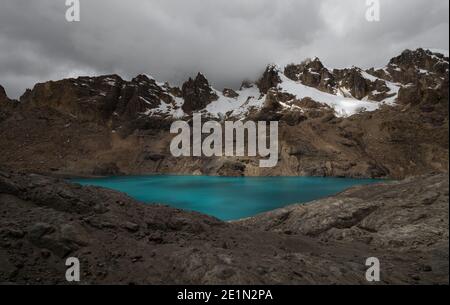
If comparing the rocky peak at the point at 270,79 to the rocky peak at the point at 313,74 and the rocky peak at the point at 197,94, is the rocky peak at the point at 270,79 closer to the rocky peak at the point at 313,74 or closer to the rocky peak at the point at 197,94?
the rocky peak at the point at 313,74

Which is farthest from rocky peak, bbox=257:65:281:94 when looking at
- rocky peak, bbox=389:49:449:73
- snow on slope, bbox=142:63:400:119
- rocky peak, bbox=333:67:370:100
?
rocky peak, bbox=389:49:449:73

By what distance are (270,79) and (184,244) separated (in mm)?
178649

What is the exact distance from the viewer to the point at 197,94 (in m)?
179

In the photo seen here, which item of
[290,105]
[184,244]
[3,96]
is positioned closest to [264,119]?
[290,105]

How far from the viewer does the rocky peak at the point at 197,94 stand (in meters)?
172

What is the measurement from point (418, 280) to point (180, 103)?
6906 inches

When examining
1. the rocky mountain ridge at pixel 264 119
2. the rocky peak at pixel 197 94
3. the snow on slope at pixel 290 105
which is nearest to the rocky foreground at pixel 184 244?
the rocky mountain ridge at pixel 264 119

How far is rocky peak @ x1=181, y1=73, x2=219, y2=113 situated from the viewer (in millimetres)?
172500

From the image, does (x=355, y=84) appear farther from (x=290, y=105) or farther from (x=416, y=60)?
(x=290, y=105)

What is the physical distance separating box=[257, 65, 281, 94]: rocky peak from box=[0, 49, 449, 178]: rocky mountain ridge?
2.11 ft

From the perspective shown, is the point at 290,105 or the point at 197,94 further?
the point at 197,94

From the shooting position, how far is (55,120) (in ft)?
468
